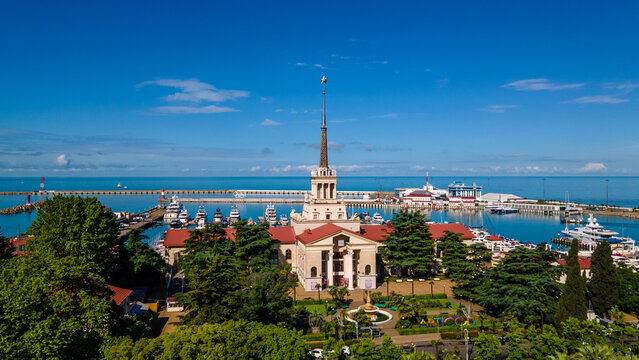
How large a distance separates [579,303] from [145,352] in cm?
3137

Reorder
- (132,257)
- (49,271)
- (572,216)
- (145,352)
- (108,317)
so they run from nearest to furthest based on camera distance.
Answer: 1. (145,352)
2. (49,271)
3. (108,317)
4. (132,257)
5. (572,216)

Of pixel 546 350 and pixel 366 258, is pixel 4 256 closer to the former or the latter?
pixel 366 258

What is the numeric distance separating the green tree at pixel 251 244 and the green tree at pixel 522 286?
22.5 meters

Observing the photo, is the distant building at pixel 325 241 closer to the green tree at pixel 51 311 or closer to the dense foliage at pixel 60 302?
the dense foliage at pixel 60 302

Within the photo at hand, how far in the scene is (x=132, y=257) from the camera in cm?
4428

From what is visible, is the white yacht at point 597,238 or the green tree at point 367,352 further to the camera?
the white yacht at point 597,238

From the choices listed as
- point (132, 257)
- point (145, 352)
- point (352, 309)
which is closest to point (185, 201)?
point (132, 257)

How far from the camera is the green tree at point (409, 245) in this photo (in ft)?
158

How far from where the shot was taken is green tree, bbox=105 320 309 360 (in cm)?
2003

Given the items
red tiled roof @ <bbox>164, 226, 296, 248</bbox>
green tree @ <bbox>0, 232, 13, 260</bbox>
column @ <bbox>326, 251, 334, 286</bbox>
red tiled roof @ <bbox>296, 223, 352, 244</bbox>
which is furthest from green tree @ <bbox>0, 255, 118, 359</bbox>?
red tiled roof @ <bbox>164, 226, 296, 248</bbox>

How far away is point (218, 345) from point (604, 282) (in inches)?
1384

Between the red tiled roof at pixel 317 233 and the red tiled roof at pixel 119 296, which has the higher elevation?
the red tiled roof at pixel 317 233

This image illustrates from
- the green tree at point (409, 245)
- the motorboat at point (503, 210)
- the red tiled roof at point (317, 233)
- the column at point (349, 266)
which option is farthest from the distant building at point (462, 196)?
the column at point (349, 266)

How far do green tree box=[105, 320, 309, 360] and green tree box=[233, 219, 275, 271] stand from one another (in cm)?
2061
